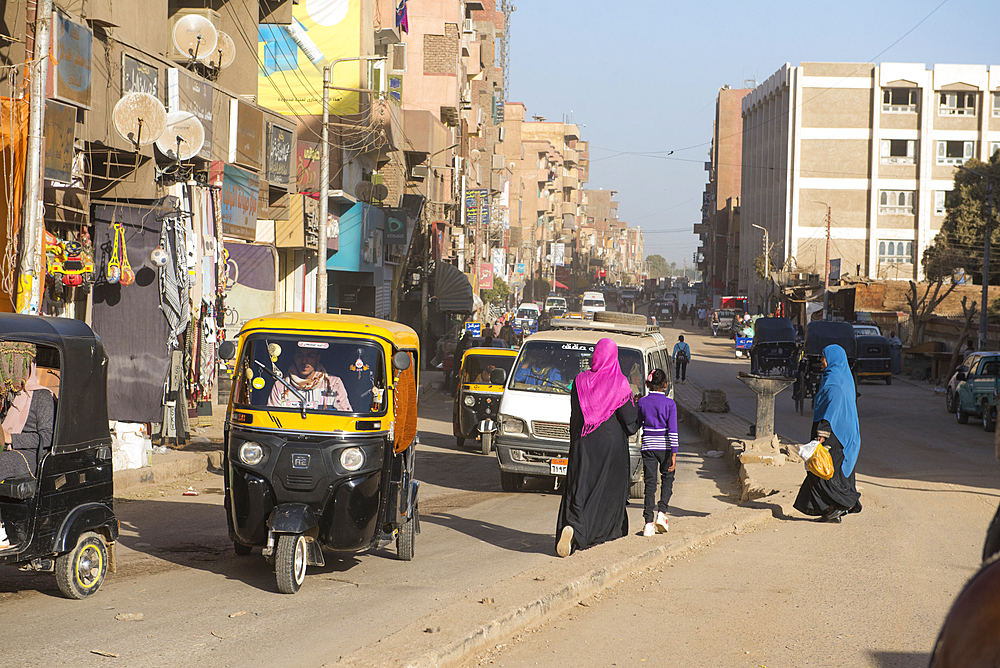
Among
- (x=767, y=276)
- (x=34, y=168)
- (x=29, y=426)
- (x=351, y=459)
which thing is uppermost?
(x=767, y=276)

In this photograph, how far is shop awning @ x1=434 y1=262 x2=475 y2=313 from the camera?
4319 centimetres

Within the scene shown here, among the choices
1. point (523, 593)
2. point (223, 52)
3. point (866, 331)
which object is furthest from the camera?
point (866, 331)

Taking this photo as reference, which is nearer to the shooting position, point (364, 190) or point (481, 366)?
point (481, 366)

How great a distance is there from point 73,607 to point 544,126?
444 feet

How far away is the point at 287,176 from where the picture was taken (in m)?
24.4

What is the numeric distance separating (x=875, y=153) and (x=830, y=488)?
66735 mm

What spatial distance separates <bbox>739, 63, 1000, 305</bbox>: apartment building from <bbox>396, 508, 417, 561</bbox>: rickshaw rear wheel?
64169mm

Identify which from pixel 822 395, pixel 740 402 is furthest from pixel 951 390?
pixel 822 395

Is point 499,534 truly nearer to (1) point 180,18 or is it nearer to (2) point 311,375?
(2) point 311,375

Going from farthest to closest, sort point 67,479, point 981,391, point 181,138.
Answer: point 981,391 → point 181,138 → point 67,479

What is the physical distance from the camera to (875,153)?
232 feet

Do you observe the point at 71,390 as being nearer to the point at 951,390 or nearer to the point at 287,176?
the point at 287,176

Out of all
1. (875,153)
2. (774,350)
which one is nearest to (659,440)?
(774,350)

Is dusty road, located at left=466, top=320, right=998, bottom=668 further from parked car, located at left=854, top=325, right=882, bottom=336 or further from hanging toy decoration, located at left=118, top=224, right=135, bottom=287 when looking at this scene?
parked car, located at left=854, top=325, right=882, bottom=336
